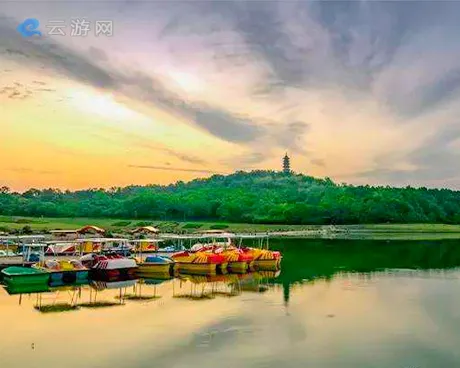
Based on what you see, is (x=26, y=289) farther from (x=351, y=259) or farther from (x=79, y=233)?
(x=351, y=259)

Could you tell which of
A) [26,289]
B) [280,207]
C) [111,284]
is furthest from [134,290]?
[280,207]

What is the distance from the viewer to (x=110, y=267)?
39.7m

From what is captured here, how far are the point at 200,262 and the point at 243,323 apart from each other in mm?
17111

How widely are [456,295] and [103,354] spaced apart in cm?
2264

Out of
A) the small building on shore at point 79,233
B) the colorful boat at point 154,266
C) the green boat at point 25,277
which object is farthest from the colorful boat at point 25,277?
the small building on shore at point 79,233

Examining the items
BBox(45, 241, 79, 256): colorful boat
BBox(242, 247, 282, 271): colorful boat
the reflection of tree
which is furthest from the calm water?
BBox(45, 241, 79, 256): colorful boat

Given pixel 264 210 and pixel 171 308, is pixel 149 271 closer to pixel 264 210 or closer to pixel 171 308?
pixel 171 308

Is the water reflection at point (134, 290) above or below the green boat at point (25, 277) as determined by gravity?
below

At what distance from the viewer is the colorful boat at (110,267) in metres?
39.6

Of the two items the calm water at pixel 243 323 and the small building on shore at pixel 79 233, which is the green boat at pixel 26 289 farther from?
the small building on shore at pixel 79 233

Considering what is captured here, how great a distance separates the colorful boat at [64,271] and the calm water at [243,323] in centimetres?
223

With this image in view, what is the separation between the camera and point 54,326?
82.9 ft

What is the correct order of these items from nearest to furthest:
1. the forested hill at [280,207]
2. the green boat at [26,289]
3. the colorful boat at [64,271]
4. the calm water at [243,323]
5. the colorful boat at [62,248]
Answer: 1. the calm water at [243,323]
2. the green boat at [26,289]
3. the colorful boat at [64,271]
4. the colorful boat at [62,248]
5. the forested hill at [280,207]

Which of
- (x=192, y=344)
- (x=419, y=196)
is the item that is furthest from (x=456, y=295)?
(x=419, y=196)
